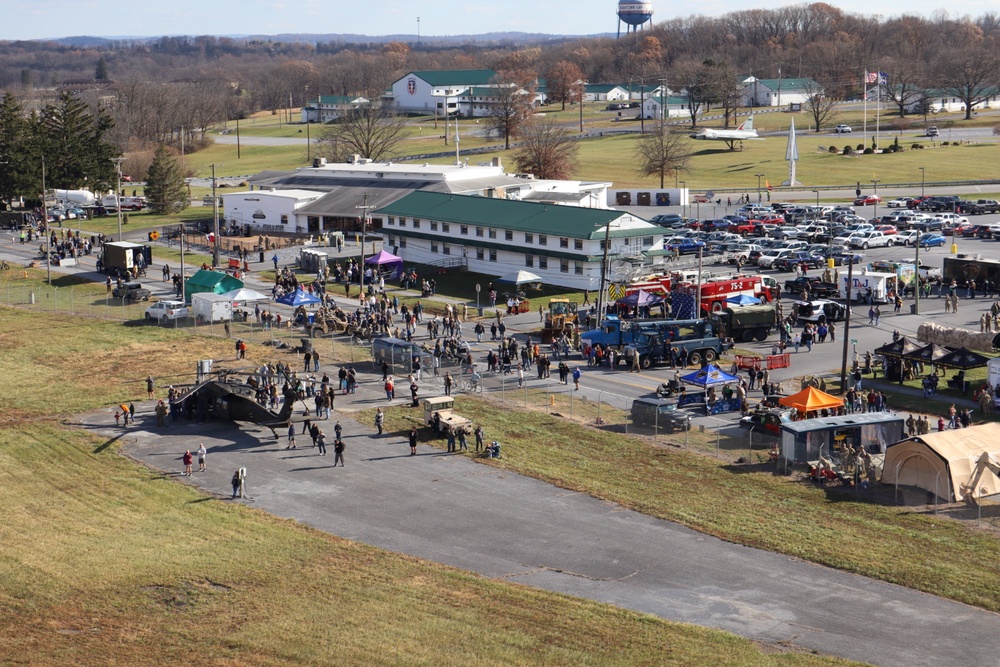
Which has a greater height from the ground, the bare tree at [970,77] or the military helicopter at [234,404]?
the bare tree at [970,77]

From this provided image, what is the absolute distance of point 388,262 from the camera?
80500mm

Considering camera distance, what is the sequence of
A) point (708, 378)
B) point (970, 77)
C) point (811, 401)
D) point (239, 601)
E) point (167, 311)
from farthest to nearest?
point (970, 77), point (167, 311), point (708, 378), point (811, 401), point (239, 601)

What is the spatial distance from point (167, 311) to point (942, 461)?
44256mm

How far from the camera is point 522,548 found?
→ 113 feet

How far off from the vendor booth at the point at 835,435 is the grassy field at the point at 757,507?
1427 millimetres

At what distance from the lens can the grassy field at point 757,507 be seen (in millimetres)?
32500

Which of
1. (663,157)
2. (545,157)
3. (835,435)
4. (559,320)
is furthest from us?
(663,157)

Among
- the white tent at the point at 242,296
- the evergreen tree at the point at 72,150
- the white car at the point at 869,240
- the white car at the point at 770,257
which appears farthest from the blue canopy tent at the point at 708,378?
the evergreen tree at the point at 72,150

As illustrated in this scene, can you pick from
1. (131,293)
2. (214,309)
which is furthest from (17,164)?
(214,309)

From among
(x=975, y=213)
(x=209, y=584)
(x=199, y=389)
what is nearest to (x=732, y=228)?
(x=975, y=213)

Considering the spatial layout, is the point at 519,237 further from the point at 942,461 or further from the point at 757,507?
the point at 942,461

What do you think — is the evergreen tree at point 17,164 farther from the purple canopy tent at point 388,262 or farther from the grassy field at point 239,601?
the grassy field at point 239,601

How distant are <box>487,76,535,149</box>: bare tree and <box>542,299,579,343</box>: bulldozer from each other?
3612 inches

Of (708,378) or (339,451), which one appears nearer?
(339,451)
